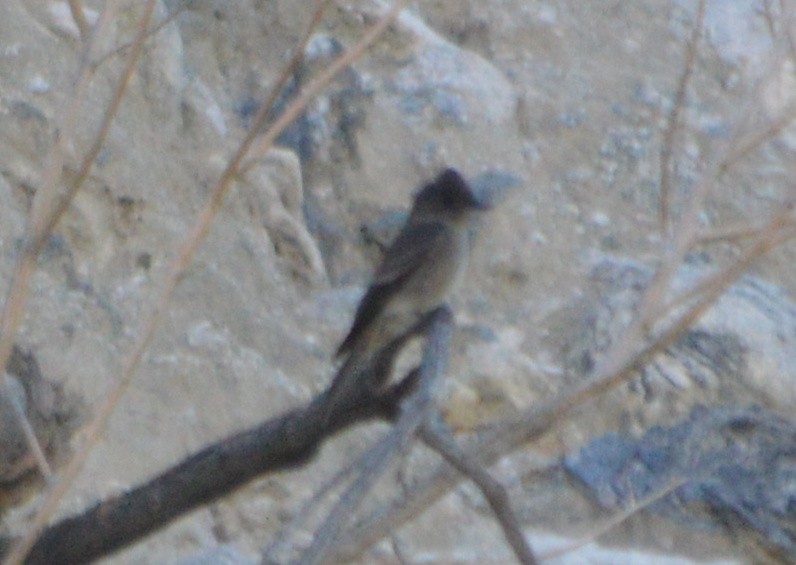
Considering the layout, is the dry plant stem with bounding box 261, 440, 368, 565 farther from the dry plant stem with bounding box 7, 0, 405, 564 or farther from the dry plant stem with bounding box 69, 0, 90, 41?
the dry plant stem with bounding box 69, 0, 90, 41

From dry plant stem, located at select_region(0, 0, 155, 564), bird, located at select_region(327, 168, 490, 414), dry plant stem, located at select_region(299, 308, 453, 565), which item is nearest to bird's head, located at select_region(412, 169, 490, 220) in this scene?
bird, located at select_region(327, 168, 490, 414)

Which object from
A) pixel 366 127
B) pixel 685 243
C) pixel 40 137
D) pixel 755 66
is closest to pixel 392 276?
pixel 685 243

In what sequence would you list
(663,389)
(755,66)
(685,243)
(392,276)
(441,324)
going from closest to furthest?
(685,243)
(441,324)
(392,276)
(663,389)
(755,66)

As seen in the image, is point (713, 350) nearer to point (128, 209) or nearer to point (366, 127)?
point (366, 127)

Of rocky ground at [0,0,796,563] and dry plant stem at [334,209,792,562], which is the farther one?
rocky ground at [0,0,796,563]

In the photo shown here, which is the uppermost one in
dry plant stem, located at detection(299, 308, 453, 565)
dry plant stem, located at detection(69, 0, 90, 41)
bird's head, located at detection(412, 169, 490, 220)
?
dry plant stem, located at detection(69, 0, 90, 41)

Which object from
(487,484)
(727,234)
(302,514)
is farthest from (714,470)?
(302,514)
